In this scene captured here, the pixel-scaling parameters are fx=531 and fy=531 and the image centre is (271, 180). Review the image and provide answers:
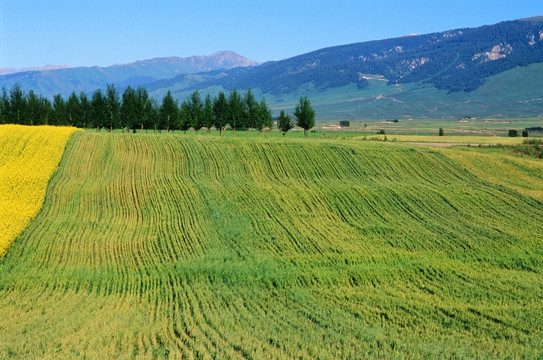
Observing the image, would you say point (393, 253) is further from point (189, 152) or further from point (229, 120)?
point (229, 120)

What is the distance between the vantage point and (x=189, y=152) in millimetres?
53531

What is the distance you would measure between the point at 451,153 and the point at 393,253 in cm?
3219

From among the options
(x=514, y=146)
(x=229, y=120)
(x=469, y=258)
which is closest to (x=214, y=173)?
(x=469, y=258)

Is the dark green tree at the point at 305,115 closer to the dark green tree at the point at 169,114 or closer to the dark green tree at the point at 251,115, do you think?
the dark green tree at the point at 251,115

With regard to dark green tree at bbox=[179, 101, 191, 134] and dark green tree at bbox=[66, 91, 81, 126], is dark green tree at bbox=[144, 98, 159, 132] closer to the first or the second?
dark green tree at bbox=[179, 101, 191, 134]

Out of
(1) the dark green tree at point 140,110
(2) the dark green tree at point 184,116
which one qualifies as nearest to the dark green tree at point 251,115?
(2) the dark green tree at point 184,116

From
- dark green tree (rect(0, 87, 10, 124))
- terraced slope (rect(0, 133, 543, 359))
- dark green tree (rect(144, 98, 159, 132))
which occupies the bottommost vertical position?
terraced slope (rect(0, 133, 543, 359))

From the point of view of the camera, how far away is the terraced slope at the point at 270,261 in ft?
59.5

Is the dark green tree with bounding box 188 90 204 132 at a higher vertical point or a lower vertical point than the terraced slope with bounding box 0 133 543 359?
higher

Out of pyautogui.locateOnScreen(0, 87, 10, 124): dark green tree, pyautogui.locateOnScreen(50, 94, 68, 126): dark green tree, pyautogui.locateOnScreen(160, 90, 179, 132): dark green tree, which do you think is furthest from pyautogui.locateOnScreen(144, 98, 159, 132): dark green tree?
pyautogui.locateOnScreen(0, 87, 10, 124): dark green tree

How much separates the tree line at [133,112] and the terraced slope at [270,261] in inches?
1068

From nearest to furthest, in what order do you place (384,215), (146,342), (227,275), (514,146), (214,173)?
1. (146,342)
2. (227,275)
3. (384,215)
4. (214,173)
5. (514,146)

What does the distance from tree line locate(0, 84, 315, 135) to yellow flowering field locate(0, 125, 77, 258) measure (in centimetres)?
2036

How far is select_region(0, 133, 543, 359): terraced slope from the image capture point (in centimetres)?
1814
